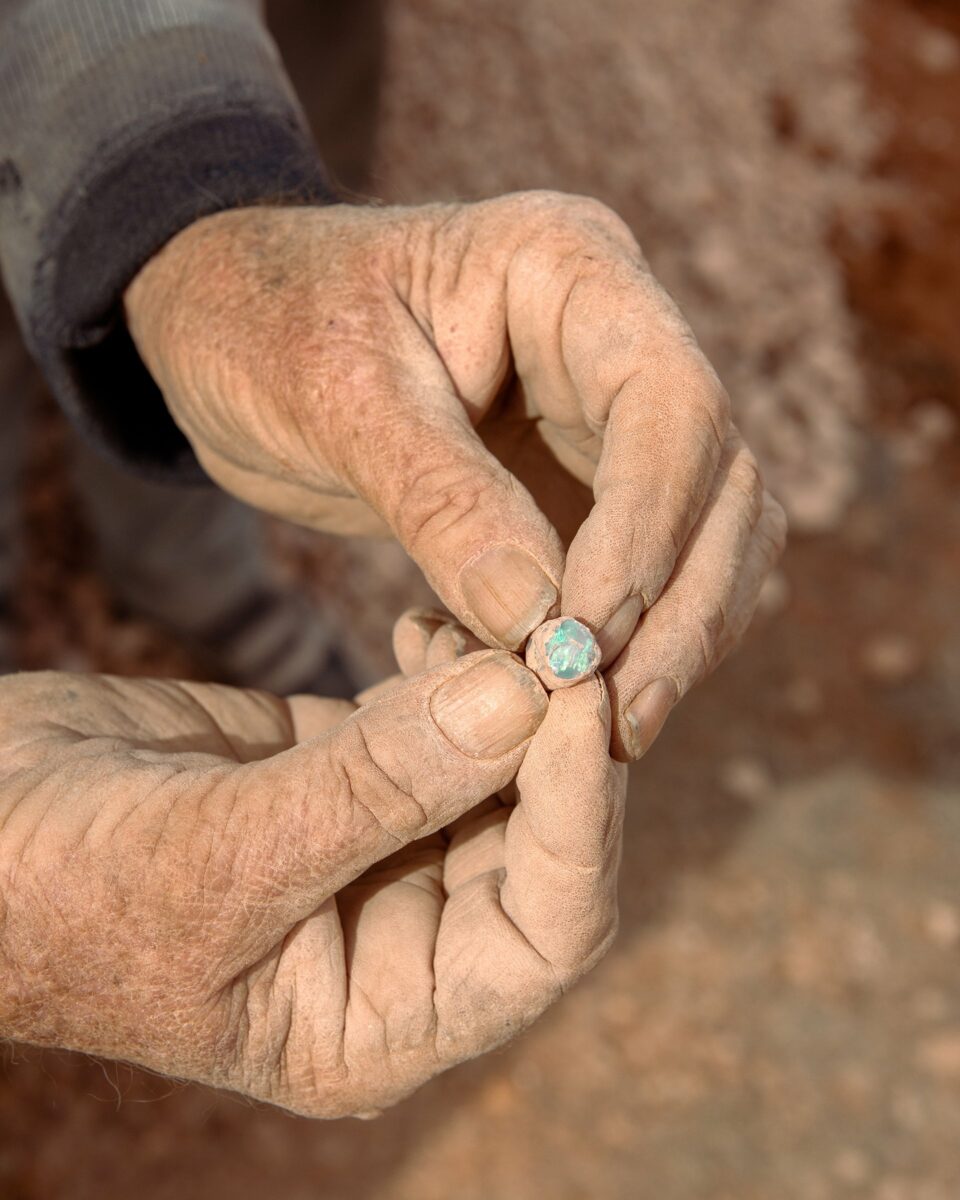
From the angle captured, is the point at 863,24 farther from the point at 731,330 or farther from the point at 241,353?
the point at 241,353

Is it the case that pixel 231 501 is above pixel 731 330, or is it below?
above

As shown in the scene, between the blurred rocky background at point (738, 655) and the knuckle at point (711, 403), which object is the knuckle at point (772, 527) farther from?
the blurred rocky background at point (738, 655)

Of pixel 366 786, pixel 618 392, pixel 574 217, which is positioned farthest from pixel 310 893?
pixel 574 217

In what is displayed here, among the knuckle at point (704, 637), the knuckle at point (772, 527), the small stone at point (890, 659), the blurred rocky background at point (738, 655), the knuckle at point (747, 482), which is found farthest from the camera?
the small stone at point (890, 659)

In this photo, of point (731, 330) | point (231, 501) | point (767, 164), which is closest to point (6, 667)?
point (231, 501)

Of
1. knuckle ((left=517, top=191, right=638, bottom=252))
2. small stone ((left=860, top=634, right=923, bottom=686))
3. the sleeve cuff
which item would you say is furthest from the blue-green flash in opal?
small stone ((left=860, top=634, right=923, bottom=686))

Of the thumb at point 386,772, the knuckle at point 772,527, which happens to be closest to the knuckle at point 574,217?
the knuckle at point 772,527
